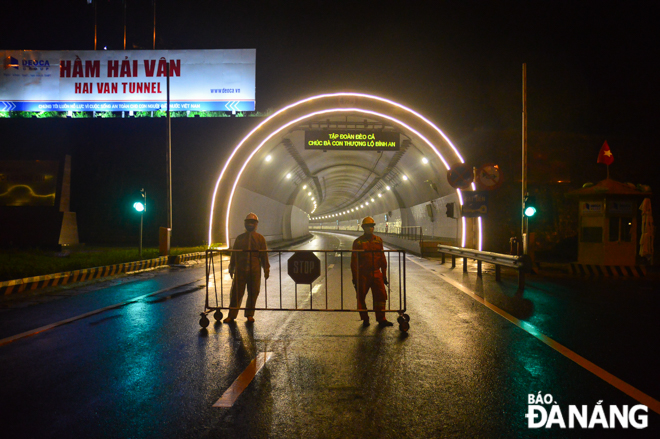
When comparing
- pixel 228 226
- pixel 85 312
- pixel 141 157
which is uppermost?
pixel 141 157

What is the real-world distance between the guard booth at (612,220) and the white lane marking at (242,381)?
41.8 feet

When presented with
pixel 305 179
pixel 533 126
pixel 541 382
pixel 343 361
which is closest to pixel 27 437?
pixel 343 361

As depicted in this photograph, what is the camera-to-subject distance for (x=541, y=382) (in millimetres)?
4129

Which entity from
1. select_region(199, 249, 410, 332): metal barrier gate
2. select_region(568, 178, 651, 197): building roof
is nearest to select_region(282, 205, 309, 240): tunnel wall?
select_region(199, 249, 410, 332): metal barrier gate

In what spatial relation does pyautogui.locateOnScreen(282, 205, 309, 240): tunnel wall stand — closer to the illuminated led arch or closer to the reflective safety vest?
the illuminated led arch

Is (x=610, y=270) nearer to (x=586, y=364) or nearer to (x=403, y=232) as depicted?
(x=586, y=364)

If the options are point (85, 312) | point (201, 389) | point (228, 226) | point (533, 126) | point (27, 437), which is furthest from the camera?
point (228, 226)

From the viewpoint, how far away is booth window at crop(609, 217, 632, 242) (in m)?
13.4

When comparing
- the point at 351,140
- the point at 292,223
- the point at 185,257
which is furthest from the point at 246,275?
the point at 292,223

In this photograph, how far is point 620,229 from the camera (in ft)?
43.9

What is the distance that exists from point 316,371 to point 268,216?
29.2m

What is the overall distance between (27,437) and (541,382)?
445 centimetres

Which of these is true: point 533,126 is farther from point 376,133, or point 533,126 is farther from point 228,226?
point 228,226

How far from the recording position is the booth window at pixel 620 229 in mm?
13359
